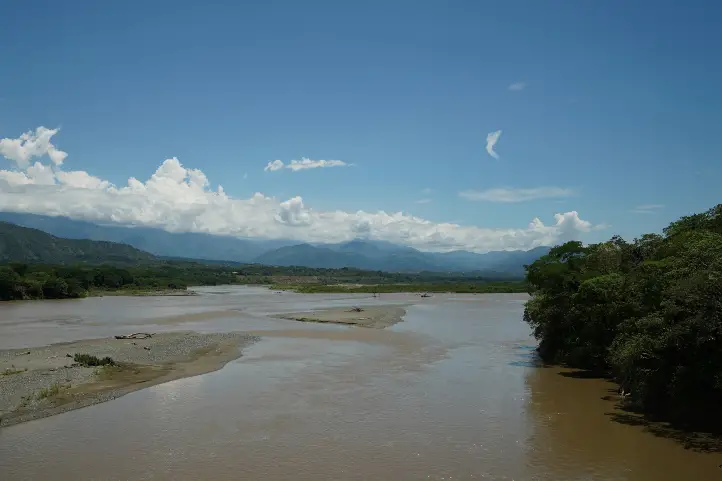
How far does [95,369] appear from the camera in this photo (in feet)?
94.2

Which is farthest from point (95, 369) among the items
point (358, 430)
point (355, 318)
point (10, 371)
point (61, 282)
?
point (61, 282)

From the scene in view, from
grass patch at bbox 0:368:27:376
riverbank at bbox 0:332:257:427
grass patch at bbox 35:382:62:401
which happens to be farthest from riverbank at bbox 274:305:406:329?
grass patch at bbox 35:382:62:401

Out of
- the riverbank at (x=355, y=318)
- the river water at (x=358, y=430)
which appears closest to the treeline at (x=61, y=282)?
the riverbank at (x=355, y=318)

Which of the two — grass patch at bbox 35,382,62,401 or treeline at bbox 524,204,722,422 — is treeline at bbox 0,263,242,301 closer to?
grass patch at bbox 35,382,62,401

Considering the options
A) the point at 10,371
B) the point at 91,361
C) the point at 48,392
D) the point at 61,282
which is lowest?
the point at 10,371

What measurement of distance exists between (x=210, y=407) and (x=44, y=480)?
7.92 meters

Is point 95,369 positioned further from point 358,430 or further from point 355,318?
point 355,318

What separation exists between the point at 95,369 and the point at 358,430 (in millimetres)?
16813

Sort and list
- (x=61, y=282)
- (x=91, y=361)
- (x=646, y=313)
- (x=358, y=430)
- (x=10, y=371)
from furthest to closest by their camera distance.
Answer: (x=61, y=282)
(x=91, y=361)
(x=10, y=371)
(x=646, y=313)
(x=358, y=430)

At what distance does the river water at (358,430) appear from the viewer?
15.5 m

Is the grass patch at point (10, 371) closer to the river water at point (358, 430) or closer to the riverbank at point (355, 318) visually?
the river water at point (358, 430)

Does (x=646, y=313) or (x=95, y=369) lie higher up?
(x=646, y=313)

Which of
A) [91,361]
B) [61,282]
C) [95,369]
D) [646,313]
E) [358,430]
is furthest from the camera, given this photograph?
[61,282]

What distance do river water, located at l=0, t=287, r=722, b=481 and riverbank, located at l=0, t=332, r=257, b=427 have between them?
1.33 metres
